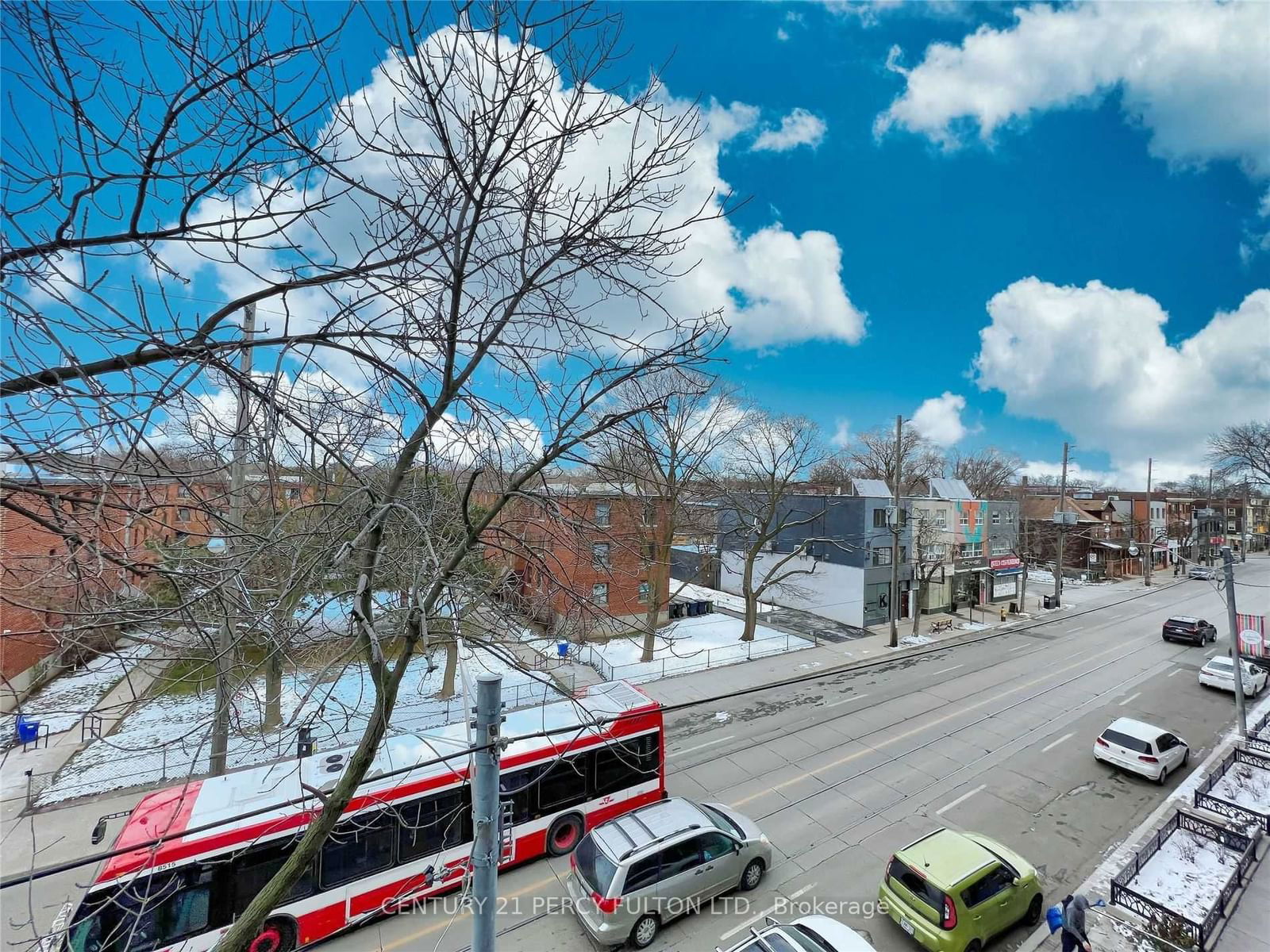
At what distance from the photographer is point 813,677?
717 inches

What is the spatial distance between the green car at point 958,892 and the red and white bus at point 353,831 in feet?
12.3

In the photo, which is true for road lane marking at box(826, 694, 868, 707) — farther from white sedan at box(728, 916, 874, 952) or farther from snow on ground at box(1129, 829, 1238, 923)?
white sedan at box(728, 916, 874, 952)

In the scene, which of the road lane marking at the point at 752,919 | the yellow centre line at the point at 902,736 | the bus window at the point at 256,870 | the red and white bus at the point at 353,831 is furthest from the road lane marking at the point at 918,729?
the bus window at the point at 256,870

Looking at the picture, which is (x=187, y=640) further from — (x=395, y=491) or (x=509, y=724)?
(x=509, y=724)

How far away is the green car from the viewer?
6828 mm

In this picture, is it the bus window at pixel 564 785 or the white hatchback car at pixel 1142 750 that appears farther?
the white hatchback car at pixel 1142 750

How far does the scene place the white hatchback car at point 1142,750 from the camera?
11.3m

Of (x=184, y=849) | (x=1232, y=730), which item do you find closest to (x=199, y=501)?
(x=184, y=849)

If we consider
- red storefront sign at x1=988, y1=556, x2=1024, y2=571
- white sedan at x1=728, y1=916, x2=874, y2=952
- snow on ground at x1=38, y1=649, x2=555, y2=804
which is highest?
red storefront sign at x1=988, y1=556, x2=1024, y2=571

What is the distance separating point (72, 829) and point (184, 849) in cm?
580

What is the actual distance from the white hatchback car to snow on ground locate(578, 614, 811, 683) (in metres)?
9.38

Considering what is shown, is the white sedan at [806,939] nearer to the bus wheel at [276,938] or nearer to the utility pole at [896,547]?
the bus wheel at [276,938]

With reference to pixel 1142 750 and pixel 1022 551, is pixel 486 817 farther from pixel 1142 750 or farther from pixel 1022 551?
pixel 1022 551

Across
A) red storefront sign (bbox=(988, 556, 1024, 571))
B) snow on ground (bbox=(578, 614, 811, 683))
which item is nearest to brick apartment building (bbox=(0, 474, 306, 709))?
snow on ground (bbox=(578, 614, 811, 683))
